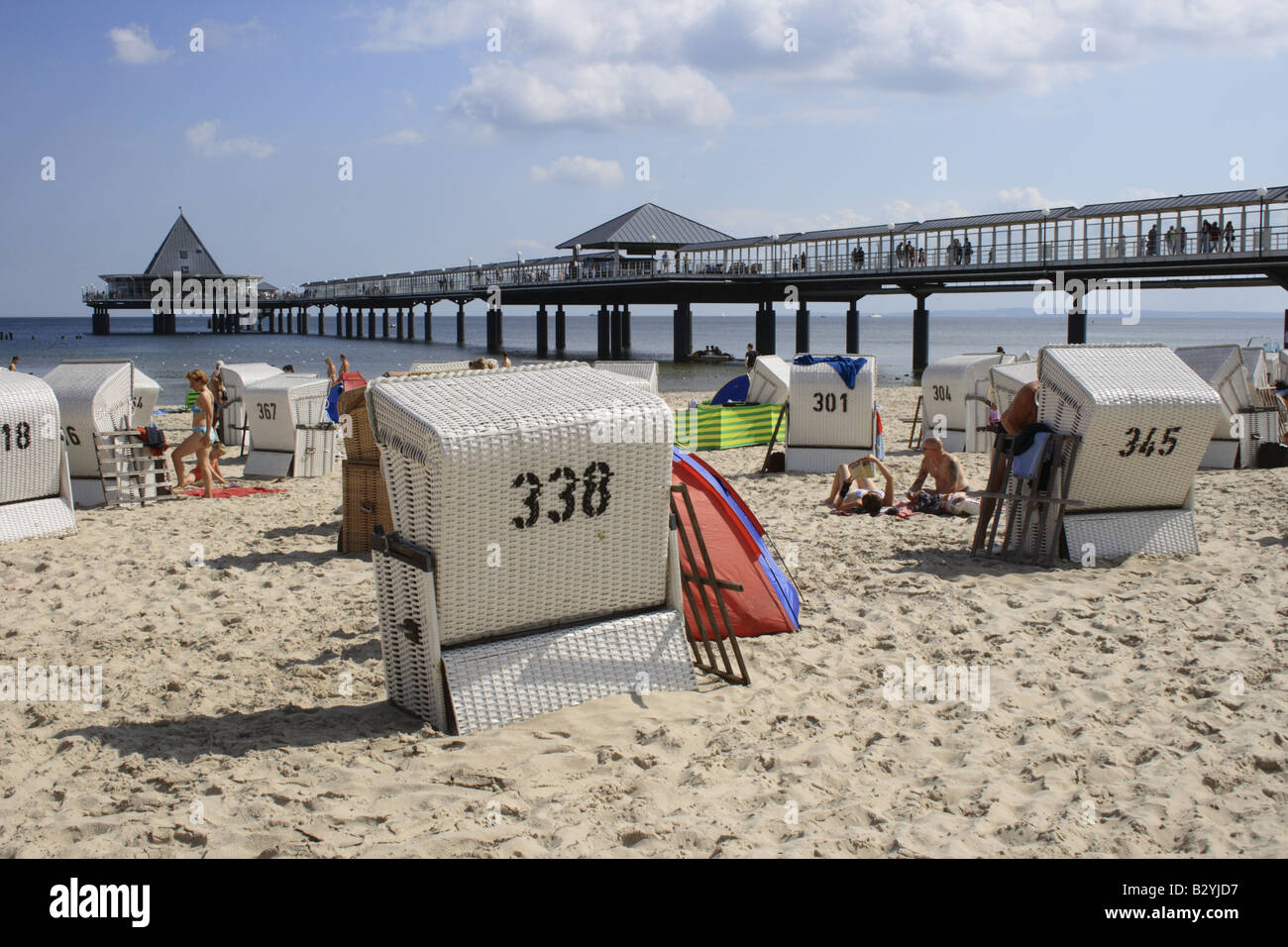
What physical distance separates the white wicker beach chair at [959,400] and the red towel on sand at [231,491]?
311 inches

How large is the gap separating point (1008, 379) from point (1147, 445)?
4.49 meters

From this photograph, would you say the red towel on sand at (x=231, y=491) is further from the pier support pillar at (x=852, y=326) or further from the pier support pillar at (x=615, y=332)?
the pier support pillar at (x=615, y=332)

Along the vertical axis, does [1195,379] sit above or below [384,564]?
above

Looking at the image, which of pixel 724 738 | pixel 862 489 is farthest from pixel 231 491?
pixel 724 738

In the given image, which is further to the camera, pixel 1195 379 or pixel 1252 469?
pixel 1252 469

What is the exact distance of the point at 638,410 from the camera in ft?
14.1

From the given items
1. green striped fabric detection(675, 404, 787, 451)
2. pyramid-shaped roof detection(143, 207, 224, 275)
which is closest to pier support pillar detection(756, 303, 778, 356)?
green striped fabric detection(675, 404, 787, 451)

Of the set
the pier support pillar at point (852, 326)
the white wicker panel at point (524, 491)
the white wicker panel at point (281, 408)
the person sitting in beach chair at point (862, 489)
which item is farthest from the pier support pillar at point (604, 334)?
the white wicker panel at point (524, 491)

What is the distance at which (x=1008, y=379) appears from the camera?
11367 mm

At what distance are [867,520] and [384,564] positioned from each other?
17.5ft

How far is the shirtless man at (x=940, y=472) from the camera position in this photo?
9344 mm

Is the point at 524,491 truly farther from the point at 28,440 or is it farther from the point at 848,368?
the point at 848,368
